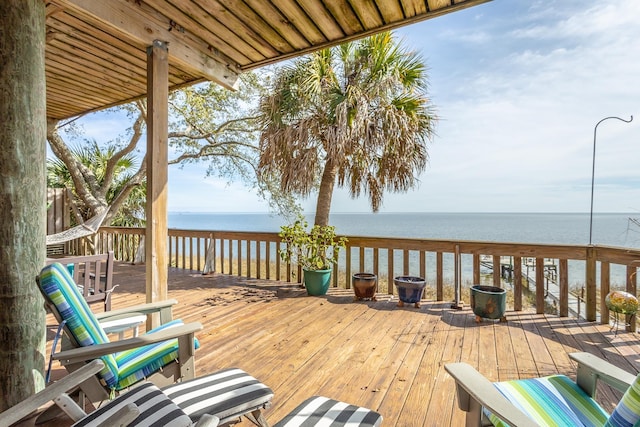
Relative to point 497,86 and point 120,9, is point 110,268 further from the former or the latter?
point 497,86

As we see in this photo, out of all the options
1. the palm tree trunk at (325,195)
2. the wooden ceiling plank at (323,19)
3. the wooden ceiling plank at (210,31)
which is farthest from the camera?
the palm tree trunk at (325,195)

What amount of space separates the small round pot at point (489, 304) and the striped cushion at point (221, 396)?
111 inches

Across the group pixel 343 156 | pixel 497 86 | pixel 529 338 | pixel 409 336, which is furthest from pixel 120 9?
pixel 497 86

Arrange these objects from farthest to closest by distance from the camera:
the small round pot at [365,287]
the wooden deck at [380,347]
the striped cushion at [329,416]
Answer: the small round pot at [365,287] < the wooden deck at [380,347] < the striped cushion at [329,416]

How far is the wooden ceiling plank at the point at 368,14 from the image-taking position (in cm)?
221

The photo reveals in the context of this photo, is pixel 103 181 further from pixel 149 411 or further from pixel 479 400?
pixel 479 400

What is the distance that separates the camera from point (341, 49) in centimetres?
478

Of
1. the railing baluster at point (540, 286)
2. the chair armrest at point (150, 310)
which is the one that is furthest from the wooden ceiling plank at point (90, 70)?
the railing baluster at point (540, 286)

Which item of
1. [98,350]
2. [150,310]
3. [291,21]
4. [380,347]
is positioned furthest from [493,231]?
[98,350]

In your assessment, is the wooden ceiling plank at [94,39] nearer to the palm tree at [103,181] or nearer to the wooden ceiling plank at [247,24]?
the wooden ceiling plank at [247,24]

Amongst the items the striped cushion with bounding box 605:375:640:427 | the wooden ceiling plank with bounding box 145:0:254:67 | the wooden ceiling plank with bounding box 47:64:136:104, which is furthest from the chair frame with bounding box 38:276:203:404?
the wooden ceiling plank with bounding box 47:64:136:104

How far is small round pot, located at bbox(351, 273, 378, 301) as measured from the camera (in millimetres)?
4180

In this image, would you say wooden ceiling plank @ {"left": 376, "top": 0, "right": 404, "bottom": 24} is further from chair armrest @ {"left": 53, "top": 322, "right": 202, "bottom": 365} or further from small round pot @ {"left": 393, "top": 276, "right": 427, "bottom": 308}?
small round pot @ {"left": 393, "top": 276, "right": 427, "bottom": 308}

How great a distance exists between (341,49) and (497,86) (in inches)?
292
